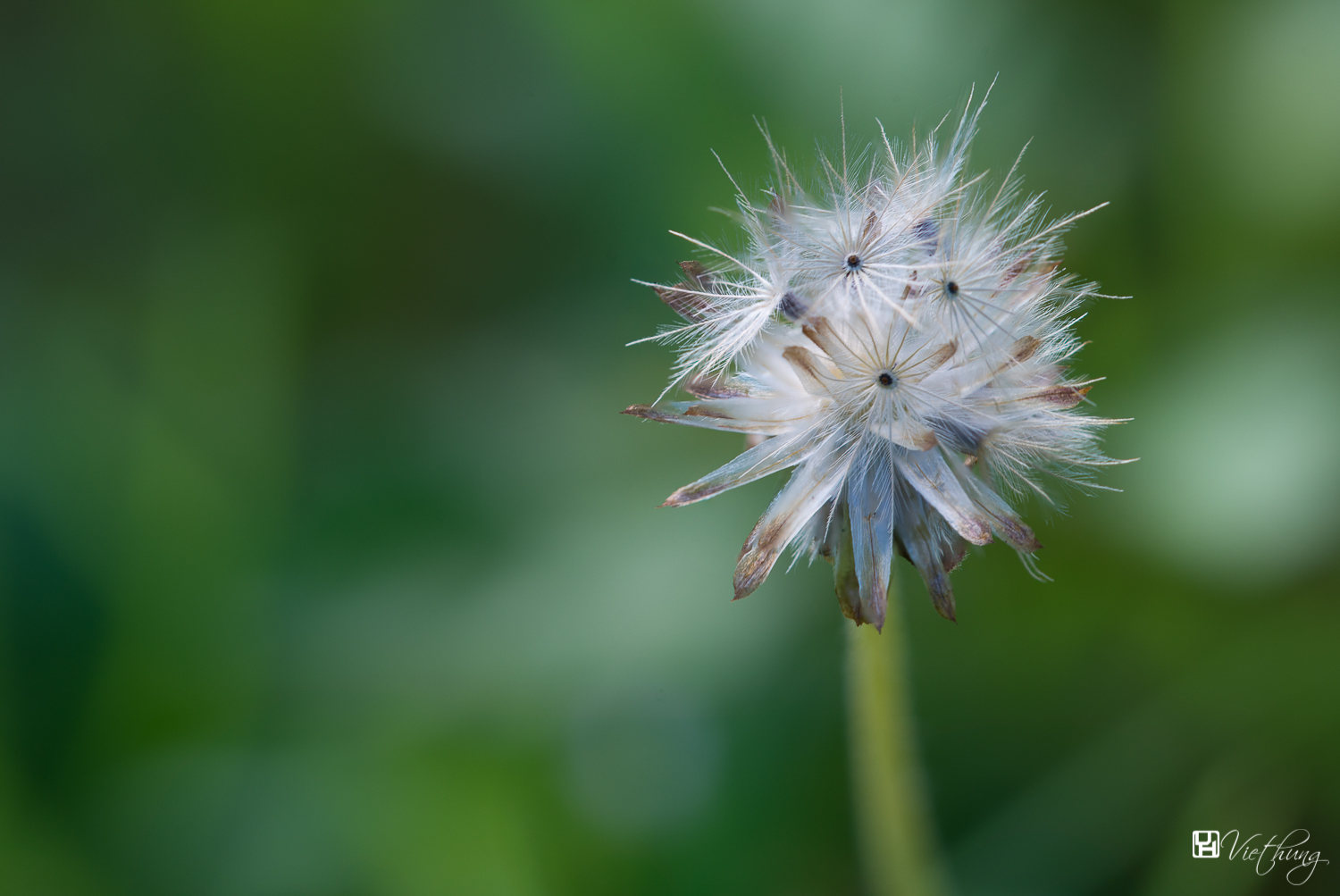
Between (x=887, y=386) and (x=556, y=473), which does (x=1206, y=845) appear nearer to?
(x=887, y=386)

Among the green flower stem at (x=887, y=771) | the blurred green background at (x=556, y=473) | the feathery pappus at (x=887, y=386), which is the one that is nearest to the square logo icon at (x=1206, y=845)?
the blurred green background at (x=556, y=473)

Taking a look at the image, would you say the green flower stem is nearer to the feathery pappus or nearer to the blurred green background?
the feathery pappus

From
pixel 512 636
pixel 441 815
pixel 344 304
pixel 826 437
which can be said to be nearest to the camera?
pixel 826 437

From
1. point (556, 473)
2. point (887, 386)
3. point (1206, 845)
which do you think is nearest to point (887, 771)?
A: point (887, 386)

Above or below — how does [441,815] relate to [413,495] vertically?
below

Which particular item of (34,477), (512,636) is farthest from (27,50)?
(512,636)

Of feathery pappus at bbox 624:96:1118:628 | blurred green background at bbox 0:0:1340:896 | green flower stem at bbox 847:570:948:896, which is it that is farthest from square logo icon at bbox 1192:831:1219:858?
feathery pappus at bbox 624:96:1118:628

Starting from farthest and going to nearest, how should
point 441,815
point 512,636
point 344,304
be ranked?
point 344,304 < point 512,636 < point 441,815

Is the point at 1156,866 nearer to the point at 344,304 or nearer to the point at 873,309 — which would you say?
the point at 873,309
